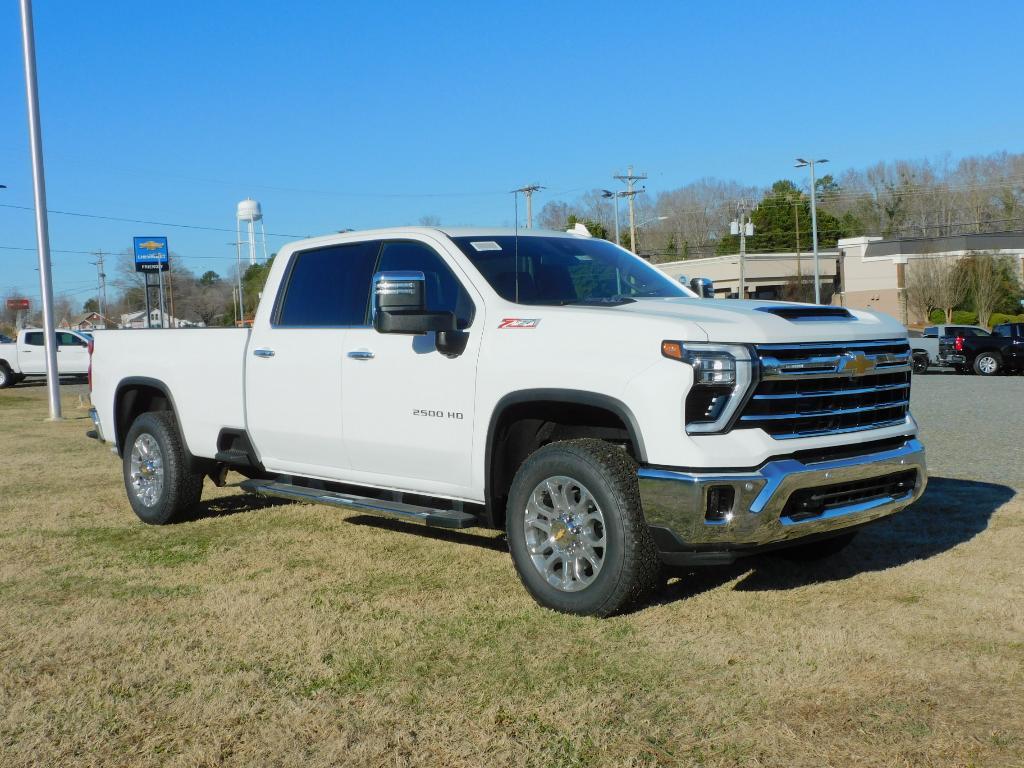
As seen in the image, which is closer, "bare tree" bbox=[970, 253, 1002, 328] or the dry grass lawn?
the dry grass lawn

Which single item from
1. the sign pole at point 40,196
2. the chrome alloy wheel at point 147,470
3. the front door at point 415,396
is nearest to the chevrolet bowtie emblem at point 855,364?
the front door at point 415,396

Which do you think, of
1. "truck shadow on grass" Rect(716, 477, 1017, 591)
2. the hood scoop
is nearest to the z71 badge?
the hood scoop

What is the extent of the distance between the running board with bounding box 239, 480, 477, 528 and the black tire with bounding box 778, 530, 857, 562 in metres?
1.96

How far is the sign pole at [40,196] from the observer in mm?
20516

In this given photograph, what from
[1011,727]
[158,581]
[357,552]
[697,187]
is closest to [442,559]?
[357,552]

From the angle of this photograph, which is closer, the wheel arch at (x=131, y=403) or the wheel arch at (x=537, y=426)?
the wheel arch at (x=537, y=426)

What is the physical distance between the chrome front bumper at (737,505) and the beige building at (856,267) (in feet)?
222

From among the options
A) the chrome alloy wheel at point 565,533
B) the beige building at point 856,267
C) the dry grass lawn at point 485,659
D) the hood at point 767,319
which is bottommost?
the dry grass lawn at point 485,659

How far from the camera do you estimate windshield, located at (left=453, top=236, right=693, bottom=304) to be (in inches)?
242

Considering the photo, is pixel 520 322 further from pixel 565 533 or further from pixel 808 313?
pixel 808 313

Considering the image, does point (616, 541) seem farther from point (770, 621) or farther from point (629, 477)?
point (770, 621)

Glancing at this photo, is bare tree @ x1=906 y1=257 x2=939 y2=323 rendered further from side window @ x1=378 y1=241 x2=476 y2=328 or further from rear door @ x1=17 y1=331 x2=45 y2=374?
side window @ x1=378 y1=241 x2=476 y2=328

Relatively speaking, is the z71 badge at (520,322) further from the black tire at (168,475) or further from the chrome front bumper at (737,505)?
the black tire at (168,475)

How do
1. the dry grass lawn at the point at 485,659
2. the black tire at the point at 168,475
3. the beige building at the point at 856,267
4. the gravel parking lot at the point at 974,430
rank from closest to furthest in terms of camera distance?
1. the dry grass lawn at the point at 485,659
2. the black tire at the point at 168,475
3. the gravel parking lot at the point at 974,430
4. the beige building at the point at 856,267
